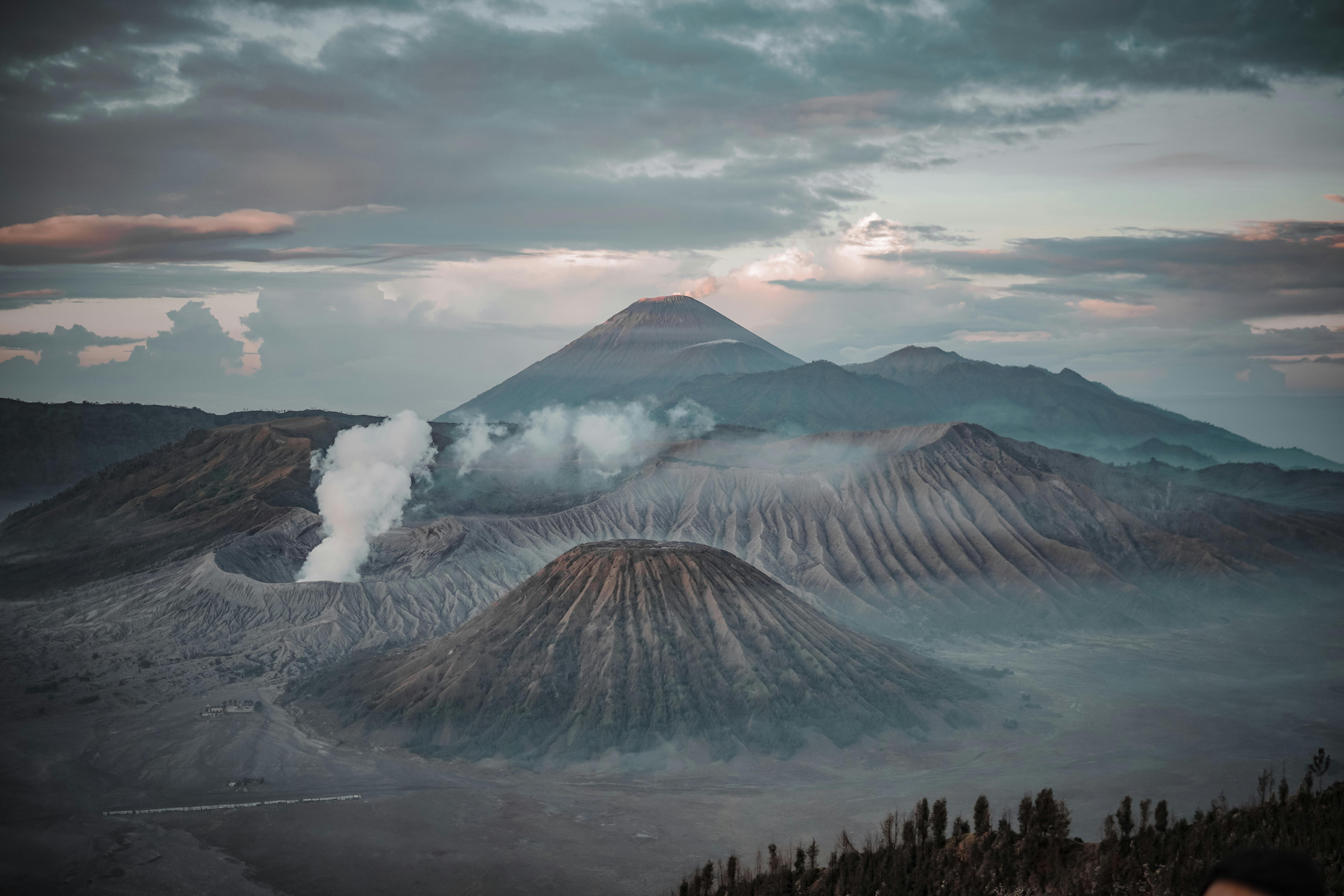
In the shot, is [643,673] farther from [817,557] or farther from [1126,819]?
[817,557]

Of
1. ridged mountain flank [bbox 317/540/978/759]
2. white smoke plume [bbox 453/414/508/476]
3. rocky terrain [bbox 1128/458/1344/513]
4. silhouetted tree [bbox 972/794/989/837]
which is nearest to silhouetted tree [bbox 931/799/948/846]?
silhouetted tree [bbox 972/794/989/837]

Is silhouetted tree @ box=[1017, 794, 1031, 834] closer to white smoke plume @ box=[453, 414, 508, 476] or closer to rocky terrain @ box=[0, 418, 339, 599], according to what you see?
rocky terrain @ box=[0, 418, 339, 599]

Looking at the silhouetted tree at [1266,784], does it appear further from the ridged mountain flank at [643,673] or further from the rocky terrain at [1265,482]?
the rocky terrain at [1265,482]

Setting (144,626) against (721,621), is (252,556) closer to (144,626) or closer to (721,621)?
(144,626)

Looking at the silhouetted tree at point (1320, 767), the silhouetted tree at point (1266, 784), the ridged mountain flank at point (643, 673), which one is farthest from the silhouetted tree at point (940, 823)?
the ridged mountain flank at point (643, 673)

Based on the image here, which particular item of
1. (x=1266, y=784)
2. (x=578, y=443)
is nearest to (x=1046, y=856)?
(x=1266, y=784)

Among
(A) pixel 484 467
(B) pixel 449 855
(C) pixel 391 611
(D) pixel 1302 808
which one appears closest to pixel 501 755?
(B) pixel 449 855
